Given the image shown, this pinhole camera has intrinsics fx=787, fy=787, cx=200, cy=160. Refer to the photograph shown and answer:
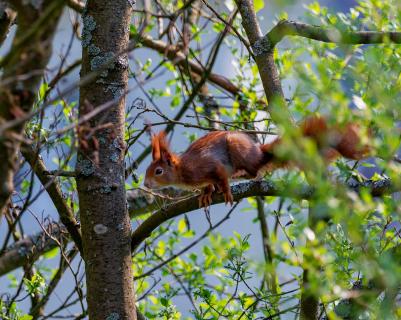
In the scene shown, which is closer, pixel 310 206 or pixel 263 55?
pixel 310 206

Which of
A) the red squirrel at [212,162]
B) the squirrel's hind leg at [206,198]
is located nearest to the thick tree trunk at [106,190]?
the squirrel's hind leg at [206,198]


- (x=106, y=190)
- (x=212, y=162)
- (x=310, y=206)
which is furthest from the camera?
(x=212, y=162)

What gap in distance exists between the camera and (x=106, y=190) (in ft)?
6.17

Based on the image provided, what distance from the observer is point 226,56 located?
4789 millimetres

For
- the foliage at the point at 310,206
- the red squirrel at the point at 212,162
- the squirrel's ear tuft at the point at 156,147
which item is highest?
the squirrel's ear tuft at the point at 156,147

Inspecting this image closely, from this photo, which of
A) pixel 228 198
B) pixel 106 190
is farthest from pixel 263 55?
pixel 106 190

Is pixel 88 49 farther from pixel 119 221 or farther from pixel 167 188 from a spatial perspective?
pixel 167 188

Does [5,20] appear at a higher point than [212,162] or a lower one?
lower

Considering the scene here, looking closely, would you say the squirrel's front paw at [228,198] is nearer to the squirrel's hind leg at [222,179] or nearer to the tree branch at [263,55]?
the squirrel's hind leg at [222,179]

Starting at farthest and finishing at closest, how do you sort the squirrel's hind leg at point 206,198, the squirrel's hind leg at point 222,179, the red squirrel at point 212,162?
the red squirrel at point 212,162 < the squirrel's hind leg at point 222,179 < the squirrel's hind leg at point 206,198

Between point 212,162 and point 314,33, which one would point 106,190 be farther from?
point 212,162

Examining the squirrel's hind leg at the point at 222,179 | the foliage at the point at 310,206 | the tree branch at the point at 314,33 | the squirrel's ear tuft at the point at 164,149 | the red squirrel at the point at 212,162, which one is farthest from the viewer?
the squirrel's ear tuft at the point at 164,149

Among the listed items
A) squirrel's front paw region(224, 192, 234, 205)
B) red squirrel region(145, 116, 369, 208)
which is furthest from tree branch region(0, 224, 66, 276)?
squirrel's front paw region(224, 192, 234, 205)

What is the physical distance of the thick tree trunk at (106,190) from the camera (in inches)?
73.9
